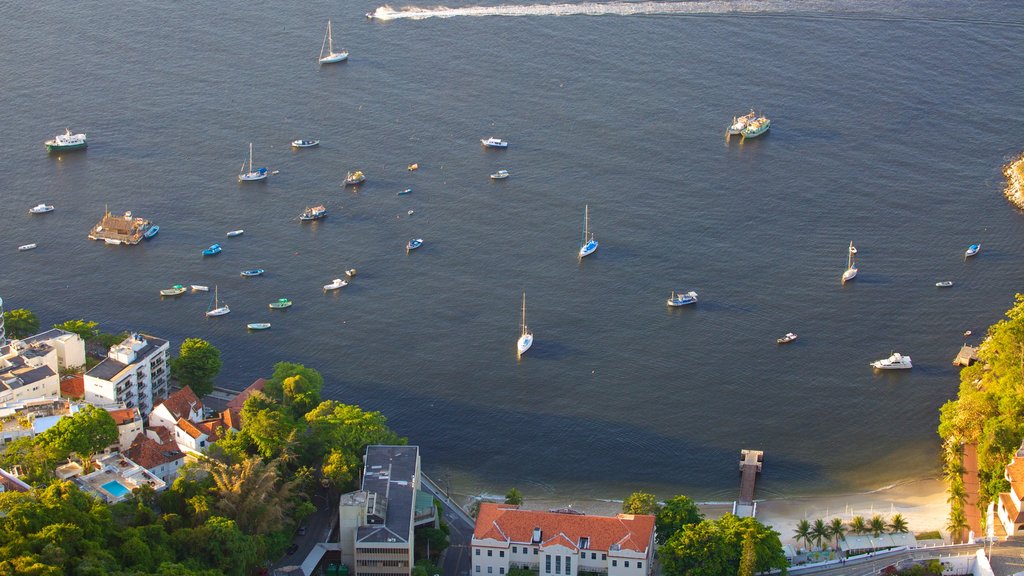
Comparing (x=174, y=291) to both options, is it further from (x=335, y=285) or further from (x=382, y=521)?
(x=382, y=521)

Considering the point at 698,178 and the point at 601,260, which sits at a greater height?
the point at 698,178

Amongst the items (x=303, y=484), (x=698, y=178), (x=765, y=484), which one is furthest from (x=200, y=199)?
(x=765, y=484)

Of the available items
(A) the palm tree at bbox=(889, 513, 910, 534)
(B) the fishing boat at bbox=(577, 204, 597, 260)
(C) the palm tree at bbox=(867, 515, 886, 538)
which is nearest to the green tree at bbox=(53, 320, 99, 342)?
(B) the fishing boat at bbox=(577, 204, 597, 260)

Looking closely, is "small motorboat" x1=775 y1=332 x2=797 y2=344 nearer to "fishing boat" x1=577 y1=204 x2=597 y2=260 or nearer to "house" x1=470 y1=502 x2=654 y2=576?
"fishing boat" x1=577 y1=204 x2=597 y2=260

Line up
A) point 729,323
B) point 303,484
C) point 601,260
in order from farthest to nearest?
point 601,260 → point 729,323 → point 303,484

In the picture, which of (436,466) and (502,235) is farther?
(502,235)

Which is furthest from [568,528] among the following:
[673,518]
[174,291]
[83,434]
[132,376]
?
[174,291]

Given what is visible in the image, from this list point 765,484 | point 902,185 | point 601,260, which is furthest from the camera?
point 902,185

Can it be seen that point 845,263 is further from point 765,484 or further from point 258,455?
point 258,455
